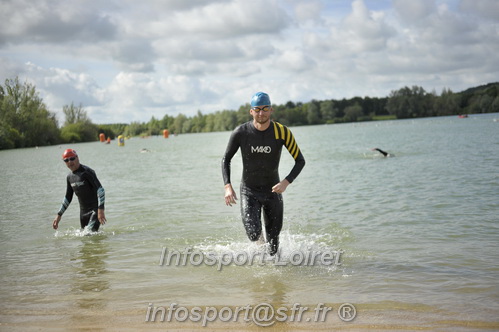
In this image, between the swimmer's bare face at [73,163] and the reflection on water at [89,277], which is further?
the swimmer's bare face at [73,163]

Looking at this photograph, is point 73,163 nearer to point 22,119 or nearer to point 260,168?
point 260,168

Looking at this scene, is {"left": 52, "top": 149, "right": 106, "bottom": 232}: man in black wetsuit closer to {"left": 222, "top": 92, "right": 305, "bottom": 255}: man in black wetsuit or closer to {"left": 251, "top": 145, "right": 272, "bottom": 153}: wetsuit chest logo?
{"left": 222, "top": 92, "right": 305, "bottom": 255}: man in black wetsuit

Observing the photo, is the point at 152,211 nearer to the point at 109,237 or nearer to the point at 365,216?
the point at 109,237

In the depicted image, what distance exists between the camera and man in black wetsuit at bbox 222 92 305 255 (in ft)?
22.0

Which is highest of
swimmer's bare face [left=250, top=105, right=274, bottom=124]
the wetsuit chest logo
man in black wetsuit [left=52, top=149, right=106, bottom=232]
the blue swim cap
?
the blue swim cap

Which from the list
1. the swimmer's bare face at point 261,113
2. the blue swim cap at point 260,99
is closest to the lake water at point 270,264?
the swimmer's bare face at point 261,113

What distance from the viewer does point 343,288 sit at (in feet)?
20.7

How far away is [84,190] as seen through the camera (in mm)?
9664

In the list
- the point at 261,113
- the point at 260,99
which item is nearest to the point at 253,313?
the point at 261,113

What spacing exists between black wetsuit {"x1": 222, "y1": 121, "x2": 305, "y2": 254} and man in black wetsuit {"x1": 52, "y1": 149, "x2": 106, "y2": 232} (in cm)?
369

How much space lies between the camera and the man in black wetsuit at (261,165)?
6715 millimetres

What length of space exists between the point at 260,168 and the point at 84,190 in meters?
4.55

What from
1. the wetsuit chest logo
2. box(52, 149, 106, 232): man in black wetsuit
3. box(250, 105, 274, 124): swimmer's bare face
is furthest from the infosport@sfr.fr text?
box(52, 149, 106, 232): man in black wetsuit

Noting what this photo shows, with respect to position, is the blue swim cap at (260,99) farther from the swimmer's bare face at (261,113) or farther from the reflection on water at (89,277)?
the reflection on water at (89,277)
